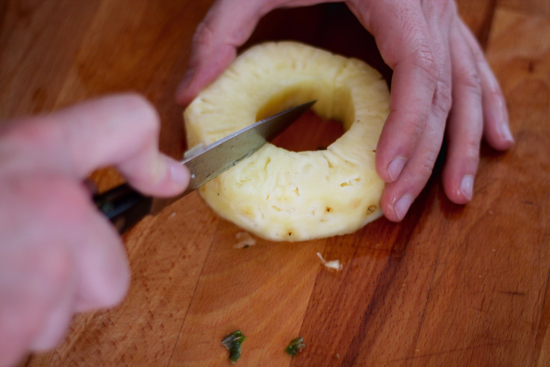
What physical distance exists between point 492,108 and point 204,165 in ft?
5.13

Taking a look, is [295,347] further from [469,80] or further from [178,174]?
[469,80]

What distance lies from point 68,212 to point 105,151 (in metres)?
0.16

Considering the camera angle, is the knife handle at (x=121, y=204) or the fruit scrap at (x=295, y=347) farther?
the fruit scrap at (x=295, y=347)

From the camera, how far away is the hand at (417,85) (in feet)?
6.22

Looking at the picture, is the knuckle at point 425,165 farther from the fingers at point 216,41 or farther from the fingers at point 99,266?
the fingers at point 99,266

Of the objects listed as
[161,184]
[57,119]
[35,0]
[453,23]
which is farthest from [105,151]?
[35,0]

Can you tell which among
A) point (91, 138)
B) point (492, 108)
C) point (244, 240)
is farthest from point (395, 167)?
point (91, 138)

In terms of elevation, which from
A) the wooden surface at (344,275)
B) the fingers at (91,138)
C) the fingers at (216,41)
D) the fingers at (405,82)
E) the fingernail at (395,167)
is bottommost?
the wooden surface at (344,275)

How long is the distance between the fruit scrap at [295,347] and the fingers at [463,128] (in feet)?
3.23

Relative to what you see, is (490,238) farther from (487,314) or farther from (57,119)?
(57,119)

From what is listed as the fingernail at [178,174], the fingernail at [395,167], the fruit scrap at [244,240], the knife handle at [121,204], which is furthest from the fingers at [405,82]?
the knife handle at [121,204]

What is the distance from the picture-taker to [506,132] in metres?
2.30

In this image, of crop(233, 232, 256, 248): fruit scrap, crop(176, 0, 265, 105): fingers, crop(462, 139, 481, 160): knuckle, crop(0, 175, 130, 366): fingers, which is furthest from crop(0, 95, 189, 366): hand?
crop(462, 139, 481, 160): knuckle

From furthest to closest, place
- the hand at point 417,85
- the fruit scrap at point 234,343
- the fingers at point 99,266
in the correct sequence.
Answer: the hand at point 417,85 < the fruit scrap at point 234,343 < the fingers at point 99,266
